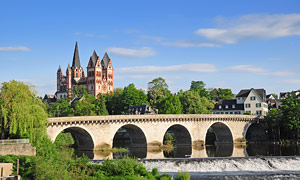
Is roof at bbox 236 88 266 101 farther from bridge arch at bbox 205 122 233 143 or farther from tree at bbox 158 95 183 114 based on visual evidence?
bridge arch at bbox 205 122 233 143

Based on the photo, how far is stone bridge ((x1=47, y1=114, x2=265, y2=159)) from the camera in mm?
57375

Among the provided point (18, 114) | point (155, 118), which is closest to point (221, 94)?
point (155, 118)

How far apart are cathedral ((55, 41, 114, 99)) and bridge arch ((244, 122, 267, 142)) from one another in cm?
9530

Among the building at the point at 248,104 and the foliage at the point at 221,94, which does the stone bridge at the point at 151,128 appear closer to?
the building at the point at 248,104

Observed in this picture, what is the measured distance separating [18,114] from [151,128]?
93.0ft

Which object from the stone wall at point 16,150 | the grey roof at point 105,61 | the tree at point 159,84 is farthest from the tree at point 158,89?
the stone wall at point 16,150

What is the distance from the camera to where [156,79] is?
412ft

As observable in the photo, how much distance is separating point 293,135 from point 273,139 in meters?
4.62

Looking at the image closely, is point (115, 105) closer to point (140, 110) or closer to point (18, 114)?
point (140, 110)

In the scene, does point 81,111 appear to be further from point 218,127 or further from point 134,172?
point 134,172

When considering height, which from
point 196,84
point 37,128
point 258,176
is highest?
point 196,84

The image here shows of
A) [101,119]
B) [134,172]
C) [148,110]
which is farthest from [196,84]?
[134,172]

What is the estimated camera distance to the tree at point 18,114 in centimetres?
4069

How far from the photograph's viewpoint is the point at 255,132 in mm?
81875
